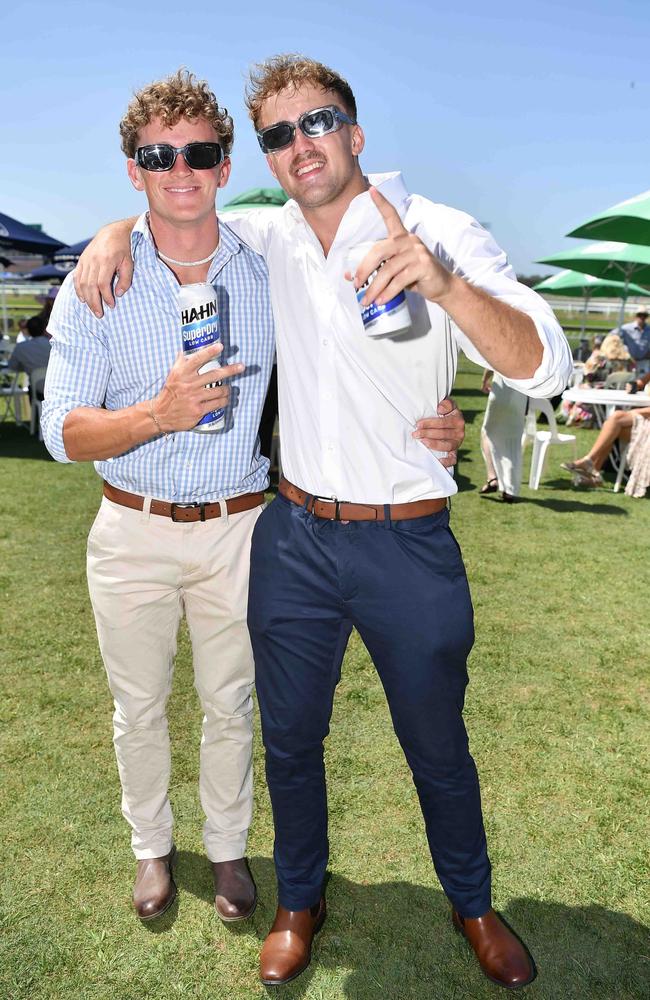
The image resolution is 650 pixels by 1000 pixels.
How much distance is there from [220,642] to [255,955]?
999 millimetres

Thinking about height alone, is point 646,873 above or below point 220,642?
below

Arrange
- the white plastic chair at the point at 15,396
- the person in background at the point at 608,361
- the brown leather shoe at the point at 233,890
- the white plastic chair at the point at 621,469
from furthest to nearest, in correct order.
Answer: the person in background at the point at 608,361 < the white plastic chair at the point at 15,396 < the white plastic chair at the point at 621,469 < the brown leather shoe at the point at 233,890

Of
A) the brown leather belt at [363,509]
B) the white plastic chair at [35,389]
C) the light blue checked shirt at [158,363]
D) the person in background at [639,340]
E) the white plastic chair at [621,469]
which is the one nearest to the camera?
the brown leather belt at [363,509]

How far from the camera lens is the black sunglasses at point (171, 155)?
7.29ft

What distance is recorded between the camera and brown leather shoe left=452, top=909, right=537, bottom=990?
238cm

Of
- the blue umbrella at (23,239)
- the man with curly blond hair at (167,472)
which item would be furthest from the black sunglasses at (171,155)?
the blue umbrella at (23,239)

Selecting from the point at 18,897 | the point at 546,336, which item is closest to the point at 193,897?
the point at 18,897

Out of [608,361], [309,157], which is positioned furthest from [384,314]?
[608,361]

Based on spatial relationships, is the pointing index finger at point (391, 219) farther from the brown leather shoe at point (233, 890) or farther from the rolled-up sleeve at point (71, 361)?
the brown leather shoe at point (233, 890)

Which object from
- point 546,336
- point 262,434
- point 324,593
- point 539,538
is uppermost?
point 546,336

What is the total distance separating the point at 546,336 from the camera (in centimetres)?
191

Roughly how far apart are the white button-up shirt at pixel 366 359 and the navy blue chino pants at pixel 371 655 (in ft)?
0.45

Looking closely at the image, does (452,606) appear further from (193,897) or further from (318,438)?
(193,897)

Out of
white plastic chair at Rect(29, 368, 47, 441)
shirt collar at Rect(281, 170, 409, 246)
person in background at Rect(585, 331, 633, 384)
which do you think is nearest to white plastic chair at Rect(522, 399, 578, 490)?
person in background at Rect(585, 331, 633, 384)
